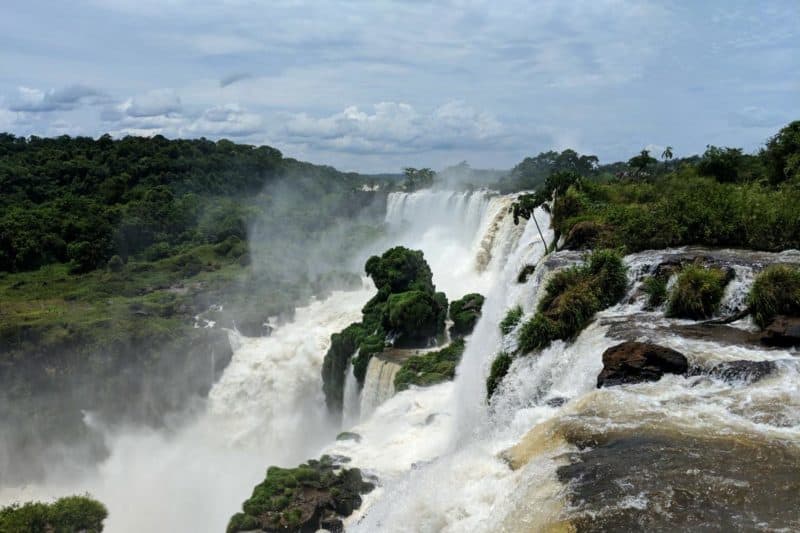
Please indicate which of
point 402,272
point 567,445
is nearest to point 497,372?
point 567,445

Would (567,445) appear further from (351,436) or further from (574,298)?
(351,436)

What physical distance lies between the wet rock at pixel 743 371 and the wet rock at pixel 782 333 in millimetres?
1211

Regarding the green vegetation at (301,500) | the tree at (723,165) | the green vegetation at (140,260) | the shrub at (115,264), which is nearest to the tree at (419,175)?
the green vegetation at (140,260)

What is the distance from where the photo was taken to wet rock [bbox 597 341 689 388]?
11.1 meters

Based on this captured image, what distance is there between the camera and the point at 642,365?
11141 millimetres

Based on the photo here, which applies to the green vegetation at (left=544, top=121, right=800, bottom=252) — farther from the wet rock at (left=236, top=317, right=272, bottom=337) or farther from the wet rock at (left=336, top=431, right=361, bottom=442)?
the wet rock at (left=236, top=317, right=272, bottom=337)

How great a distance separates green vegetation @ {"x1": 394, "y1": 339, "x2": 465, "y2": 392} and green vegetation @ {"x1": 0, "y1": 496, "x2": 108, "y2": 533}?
11427 mm

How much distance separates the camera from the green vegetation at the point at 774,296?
12.5m

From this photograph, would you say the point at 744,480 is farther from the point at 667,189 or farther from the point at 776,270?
the point at 667,189

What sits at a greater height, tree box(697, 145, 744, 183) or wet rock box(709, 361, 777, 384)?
tree box(697, 145, 744, 183)

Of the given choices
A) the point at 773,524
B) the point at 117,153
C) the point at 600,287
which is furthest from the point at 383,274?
the point at 117,153

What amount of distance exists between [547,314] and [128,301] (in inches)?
1702

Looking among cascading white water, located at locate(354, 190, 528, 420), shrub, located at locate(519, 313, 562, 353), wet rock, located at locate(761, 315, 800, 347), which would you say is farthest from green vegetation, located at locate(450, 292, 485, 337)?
wet rock, located at locate(761, 315, 800, 347)

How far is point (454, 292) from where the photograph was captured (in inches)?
1622
